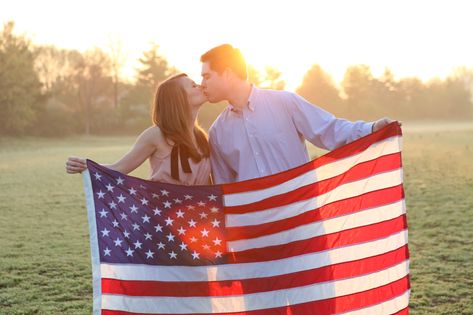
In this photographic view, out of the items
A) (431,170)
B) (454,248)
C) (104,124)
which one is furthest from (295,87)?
(454,248)

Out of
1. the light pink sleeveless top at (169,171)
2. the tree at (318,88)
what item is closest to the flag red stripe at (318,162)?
the light pink sleeveless top at (169,171)

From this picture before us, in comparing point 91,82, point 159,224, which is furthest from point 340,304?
point 91,82

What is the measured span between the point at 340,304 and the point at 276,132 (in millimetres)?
1179

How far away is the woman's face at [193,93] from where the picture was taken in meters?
4.12

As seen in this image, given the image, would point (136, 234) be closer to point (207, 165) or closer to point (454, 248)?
point (207, 165)

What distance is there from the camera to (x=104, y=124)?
189 feet

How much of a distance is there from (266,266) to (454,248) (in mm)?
5006

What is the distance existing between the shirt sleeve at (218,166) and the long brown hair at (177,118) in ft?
0.24

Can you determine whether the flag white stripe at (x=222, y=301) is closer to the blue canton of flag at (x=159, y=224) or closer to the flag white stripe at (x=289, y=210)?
the blue canton of flag at (x=159, y=224)

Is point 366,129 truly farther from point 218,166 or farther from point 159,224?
point 159,224

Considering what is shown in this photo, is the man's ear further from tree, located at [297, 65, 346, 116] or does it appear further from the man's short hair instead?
tree, located at [297, 65, 346, 116]

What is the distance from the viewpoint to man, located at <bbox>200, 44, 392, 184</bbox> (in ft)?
13.3

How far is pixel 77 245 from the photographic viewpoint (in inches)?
357

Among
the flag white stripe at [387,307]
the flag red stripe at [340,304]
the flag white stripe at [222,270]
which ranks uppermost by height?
the flag white stripe at [222,270]
